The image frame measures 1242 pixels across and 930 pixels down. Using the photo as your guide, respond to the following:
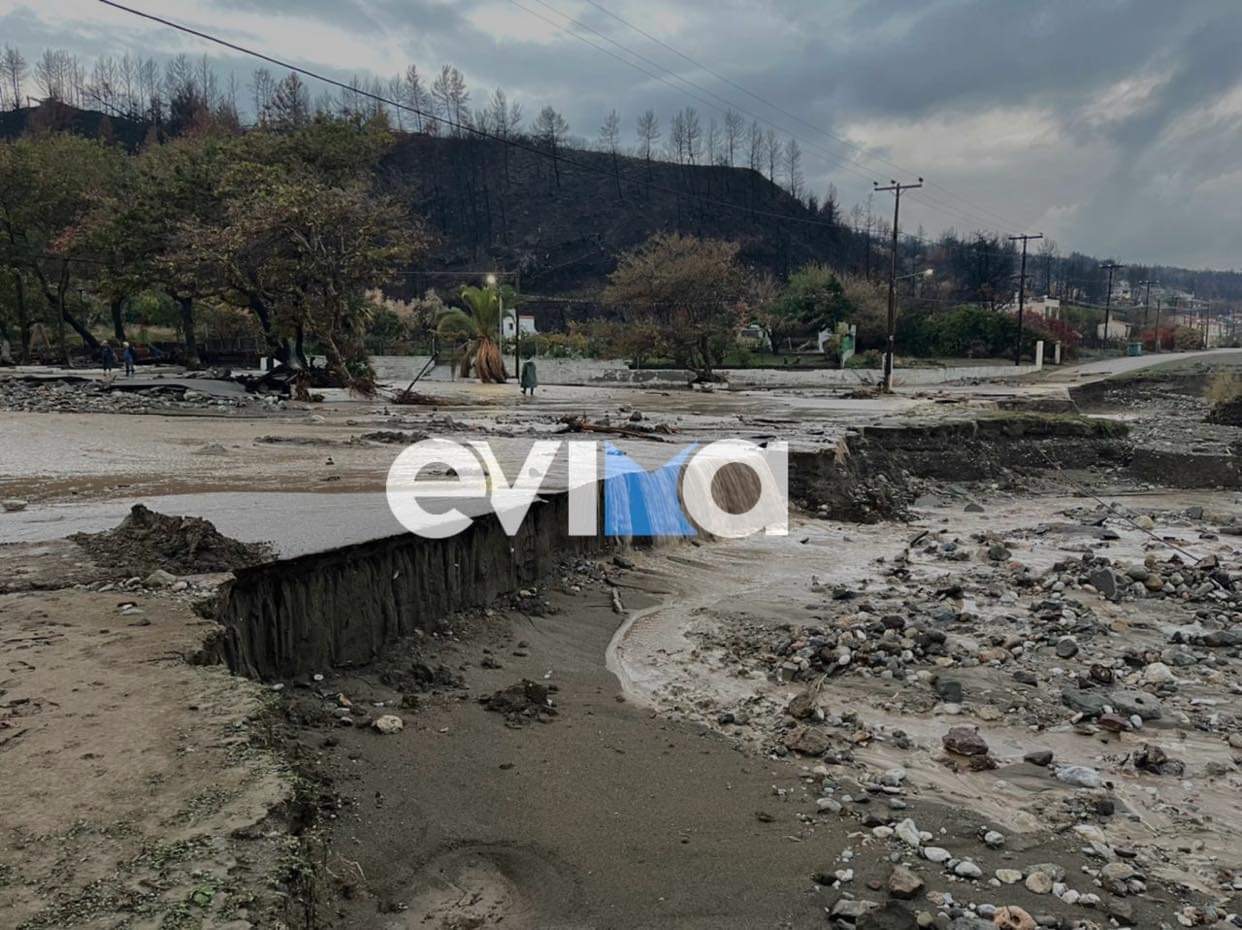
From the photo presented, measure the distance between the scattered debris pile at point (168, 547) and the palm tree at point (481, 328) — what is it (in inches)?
1279

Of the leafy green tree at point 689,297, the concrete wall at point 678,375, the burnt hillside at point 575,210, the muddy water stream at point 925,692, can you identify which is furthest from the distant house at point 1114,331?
the muddy water stream at point 925,692

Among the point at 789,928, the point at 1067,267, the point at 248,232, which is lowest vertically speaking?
the point at 789,928

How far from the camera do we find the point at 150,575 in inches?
210

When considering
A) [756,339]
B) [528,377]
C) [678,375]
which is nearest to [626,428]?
[528,377]

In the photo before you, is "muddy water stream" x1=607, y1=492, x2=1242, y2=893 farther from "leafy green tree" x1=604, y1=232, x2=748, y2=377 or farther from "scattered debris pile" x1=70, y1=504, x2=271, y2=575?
"leafy green tree" x1=604, y1=232, x2=748, y2=377

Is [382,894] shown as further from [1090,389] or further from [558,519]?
[1090,389]

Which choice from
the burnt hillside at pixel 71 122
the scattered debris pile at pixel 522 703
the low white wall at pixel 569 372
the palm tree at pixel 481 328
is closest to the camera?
the scattered debris pile at pixel 522 703

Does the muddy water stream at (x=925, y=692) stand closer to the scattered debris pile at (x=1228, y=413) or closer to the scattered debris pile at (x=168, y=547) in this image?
the scattered debris pile at (x=168, y=547)

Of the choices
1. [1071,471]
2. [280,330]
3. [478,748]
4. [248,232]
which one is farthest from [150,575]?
[280,330]

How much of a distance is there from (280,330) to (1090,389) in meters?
29.2

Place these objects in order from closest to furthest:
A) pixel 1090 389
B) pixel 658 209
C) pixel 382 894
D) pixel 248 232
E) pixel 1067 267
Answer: pixel 382 894 → pixel 248 232 → pixel 1090 389 → pixel 658 209 → pixel 1067 267

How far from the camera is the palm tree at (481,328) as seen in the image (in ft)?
126

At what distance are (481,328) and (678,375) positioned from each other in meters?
9.38

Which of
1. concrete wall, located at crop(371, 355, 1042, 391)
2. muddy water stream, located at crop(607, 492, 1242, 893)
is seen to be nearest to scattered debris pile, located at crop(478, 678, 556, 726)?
muddy water stream, located at crop(607, 492, 1242, 893)
